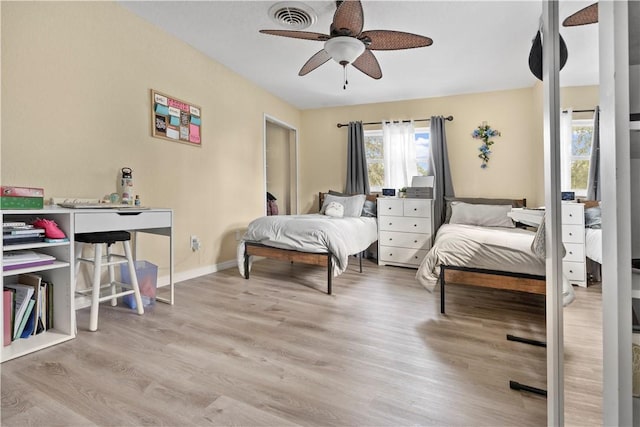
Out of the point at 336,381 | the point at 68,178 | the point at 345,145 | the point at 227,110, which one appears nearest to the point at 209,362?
the point at 336,381

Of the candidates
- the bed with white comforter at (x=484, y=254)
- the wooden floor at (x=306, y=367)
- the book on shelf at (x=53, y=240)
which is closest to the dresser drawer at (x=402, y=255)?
the wooden floor at (x=306, y=367)

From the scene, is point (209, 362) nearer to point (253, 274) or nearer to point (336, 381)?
point (336, 381)

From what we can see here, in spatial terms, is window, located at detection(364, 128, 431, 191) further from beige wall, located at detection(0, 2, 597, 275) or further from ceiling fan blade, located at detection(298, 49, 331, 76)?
ceiling fan blade, located at detection(298, 49, 331, 76)

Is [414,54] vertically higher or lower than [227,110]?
higher

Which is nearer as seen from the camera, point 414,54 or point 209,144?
point 414,54

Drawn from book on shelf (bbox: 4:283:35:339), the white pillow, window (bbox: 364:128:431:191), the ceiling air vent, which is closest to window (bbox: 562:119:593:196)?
the ceiling air vent

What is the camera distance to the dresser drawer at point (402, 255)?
12.8ft

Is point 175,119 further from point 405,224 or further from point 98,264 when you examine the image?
point 405,224

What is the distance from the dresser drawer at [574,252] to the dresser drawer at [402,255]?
2.88m

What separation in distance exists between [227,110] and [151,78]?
993 mm

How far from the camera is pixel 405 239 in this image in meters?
4.00

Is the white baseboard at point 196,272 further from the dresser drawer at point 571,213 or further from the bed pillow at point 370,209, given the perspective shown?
the dresser drawer at point 571,213

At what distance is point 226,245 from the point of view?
3775mm

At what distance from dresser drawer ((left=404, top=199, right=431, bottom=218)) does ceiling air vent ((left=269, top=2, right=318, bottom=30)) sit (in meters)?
2.36
